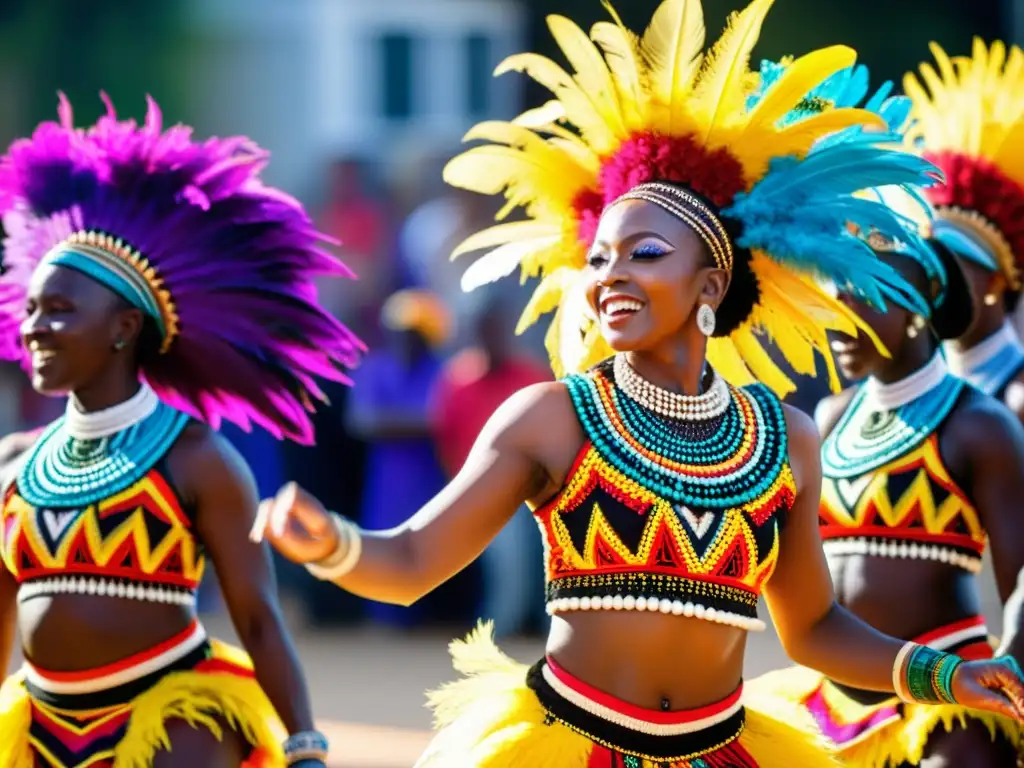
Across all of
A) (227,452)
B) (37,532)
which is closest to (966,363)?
(227,452)

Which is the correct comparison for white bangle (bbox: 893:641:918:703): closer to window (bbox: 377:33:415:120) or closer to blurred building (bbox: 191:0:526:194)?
blurred building (bbox: 191:0:526:194)

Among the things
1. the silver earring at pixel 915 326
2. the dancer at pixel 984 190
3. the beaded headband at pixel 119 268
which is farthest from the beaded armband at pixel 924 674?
the beaded headband at pixel 119 268

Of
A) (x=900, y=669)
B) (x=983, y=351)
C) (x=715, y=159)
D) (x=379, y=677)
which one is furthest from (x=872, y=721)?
(x=379, y=677)

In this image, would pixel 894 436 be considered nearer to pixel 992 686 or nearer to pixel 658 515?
pixel 992 686

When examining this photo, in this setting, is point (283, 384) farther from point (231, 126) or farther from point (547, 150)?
point (231, 126)

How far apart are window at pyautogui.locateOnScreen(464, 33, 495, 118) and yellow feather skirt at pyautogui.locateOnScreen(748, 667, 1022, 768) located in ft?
45.3

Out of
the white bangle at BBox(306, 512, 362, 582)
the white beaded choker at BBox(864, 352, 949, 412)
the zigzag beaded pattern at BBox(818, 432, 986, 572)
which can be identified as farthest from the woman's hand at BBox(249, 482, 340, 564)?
the white beaded choker at BBox(864, 352, 949, 412)

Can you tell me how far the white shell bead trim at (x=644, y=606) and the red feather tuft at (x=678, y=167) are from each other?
927mm

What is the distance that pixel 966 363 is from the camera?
616 centimetres

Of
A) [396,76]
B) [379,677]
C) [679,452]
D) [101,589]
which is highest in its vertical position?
[679,452]

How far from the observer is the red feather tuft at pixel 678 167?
4203mm

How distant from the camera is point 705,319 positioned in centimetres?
414

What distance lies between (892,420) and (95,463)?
7.34 ft

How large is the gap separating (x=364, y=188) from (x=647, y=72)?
12924mm
